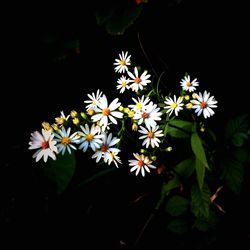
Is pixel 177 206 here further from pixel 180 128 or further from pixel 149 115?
pixel 149 115

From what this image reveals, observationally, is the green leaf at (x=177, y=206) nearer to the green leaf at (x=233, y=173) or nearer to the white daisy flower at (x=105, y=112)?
the green leaf at (x=233, y=173)

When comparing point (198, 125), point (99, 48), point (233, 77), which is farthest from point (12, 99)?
point (233, 77)

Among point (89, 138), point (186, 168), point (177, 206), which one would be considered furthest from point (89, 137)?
point (177, 206)

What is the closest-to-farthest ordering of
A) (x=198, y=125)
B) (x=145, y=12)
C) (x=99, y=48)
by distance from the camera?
(x=198, y=125) → (x=145, y=12) → (x=99, y=48)

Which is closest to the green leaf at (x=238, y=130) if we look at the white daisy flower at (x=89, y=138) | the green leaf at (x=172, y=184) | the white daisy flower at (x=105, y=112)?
the green leaf at (x=172, y=184)

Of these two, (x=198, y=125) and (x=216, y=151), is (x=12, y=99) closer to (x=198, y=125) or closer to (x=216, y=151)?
(x=198, y=125)

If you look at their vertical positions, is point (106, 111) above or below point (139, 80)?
below
